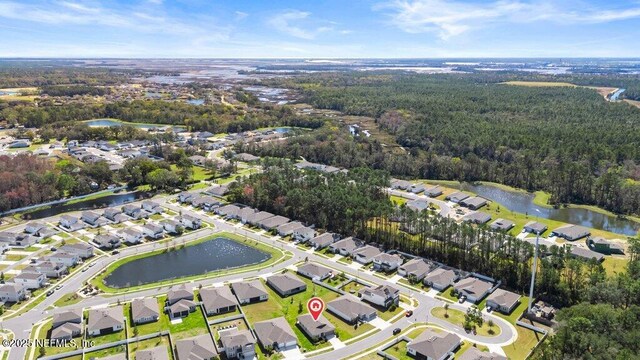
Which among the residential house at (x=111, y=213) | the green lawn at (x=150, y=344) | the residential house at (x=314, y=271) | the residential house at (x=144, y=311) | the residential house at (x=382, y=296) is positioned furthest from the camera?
the residential house at (x=111, y=213)

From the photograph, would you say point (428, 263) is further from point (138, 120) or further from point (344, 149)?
point (138, 120)

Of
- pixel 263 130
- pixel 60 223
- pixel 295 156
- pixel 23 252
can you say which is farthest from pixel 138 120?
pixel 23 252

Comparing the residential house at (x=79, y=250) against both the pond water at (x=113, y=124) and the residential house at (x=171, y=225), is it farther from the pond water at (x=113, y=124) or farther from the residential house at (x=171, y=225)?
the pond water at (x=113, y=124)

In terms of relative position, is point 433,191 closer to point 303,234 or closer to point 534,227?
point 534,227

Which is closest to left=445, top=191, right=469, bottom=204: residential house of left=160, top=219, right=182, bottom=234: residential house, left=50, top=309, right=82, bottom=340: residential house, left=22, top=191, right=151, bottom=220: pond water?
left=160, top=219, right=182, bottom=234: residential house

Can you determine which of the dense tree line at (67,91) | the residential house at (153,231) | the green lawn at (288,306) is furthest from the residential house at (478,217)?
the dense tree line at (67,91)

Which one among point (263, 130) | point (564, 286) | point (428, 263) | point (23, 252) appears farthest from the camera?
point (263, 130)
